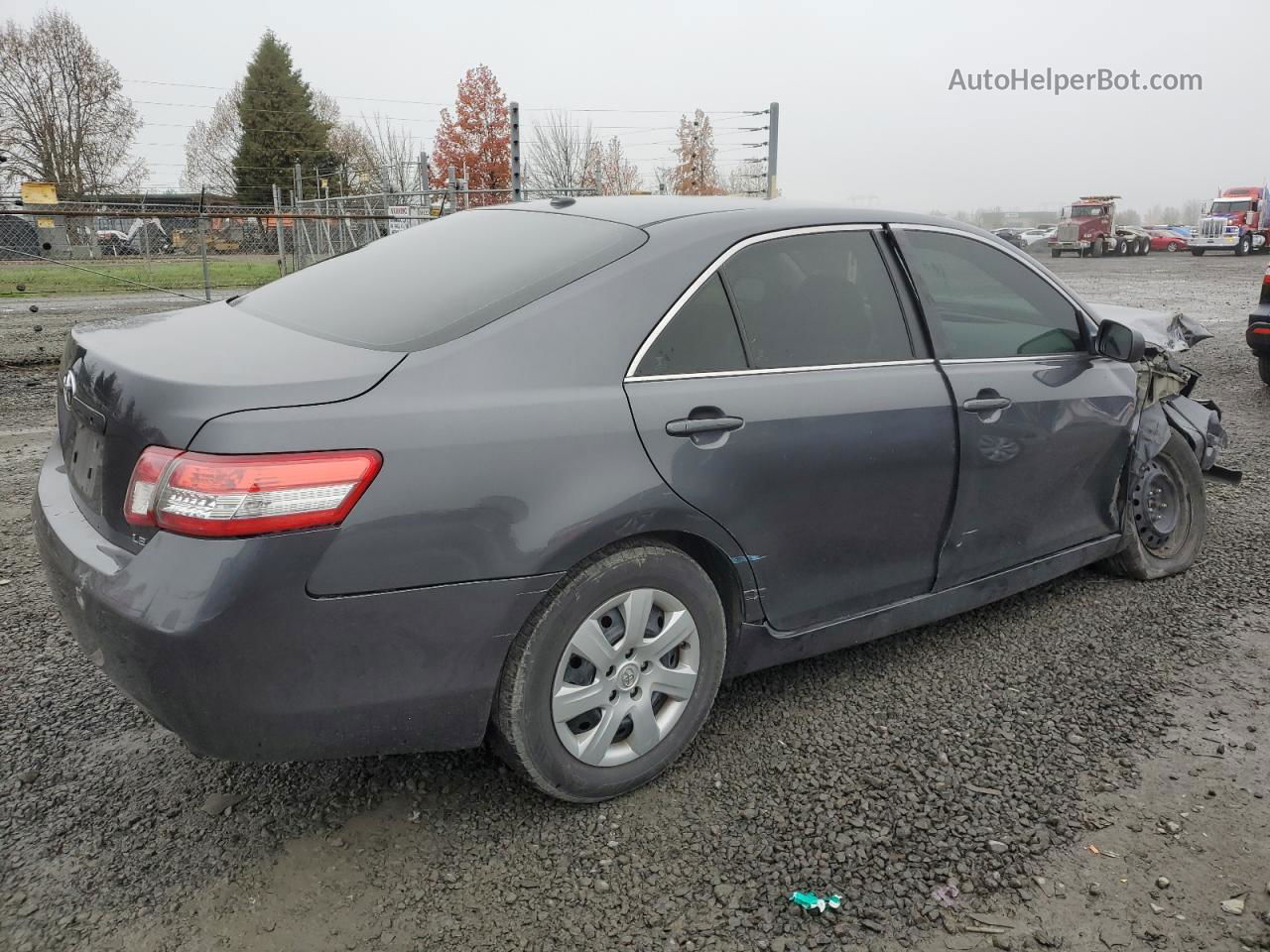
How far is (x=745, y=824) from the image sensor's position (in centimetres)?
256

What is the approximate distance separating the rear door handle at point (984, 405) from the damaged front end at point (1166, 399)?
0.81 m

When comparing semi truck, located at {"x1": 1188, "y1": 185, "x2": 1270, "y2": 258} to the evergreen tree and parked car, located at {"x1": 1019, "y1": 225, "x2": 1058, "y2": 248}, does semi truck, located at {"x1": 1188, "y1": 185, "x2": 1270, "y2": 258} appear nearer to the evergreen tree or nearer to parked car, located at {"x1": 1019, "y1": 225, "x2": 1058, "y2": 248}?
parked car, located at {"x1": 1019, "y1": 225, "x2": 1058, "y2": 248}

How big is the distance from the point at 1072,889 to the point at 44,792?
2583 millimetres

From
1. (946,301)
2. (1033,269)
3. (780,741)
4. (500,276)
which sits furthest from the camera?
(1033,269)

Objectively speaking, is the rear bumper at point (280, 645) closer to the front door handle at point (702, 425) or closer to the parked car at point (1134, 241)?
the front door handle at point (702, 425)

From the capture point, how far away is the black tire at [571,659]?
2379 millimetres

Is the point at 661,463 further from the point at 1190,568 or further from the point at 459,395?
the point at 1190,568

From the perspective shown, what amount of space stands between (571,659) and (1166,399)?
127 inches

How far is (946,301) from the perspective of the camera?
3.33 metres

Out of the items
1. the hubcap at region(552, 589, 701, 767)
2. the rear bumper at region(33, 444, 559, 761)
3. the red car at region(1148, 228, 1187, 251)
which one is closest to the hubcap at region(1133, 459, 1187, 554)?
the hubcap at region(552, 589, 701, 767)

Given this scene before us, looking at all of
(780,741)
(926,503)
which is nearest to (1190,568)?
(926,503)

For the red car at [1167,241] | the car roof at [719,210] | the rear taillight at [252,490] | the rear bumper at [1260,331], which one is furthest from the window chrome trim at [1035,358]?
the red car at [1167,241]

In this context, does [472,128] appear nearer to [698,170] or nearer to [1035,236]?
[698,170]

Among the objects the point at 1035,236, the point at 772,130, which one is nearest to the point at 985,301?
the point at 772,130
